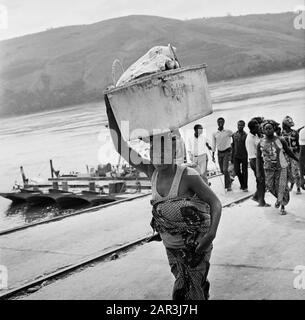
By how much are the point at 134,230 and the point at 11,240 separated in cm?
174

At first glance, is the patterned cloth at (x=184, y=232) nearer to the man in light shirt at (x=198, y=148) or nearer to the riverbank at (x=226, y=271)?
the riverbank at (x=226, y=271)

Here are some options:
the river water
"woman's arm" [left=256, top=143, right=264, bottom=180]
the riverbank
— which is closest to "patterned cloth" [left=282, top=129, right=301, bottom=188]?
"woman's arm" [left=256, top=143, right=264, bottom=180]

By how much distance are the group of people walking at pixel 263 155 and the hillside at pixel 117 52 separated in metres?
92.3

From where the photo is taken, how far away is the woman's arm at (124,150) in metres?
3.77

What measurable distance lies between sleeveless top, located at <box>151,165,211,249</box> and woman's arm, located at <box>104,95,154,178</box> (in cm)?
31

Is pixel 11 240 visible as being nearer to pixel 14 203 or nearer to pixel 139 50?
pixel 14 203

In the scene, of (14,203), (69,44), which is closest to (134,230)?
(14,203)

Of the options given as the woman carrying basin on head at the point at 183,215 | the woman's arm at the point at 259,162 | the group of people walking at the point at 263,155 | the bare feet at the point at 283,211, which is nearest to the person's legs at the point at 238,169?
the group of people walking at the point at 263,155

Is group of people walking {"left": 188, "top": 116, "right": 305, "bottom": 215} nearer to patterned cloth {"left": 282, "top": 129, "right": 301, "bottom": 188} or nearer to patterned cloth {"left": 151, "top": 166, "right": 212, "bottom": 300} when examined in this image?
patterned cloth {"left": 282, "top": 129, "right": 301, "bottom": 188}

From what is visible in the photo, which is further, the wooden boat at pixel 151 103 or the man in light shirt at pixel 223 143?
the man in light shirt at pixel 223 143

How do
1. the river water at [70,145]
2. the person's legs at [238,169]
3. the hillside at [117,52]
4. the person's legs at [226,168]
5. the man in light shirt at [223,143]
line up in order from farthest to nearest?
the hillside at [117,52]
the river water at [70,145]
the man in light shirt at [223,143]
the person's legs at [226,168]
the person's legs at [238,169]

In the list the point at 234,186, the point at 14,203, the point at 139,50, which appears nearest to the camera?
the point at 234,186

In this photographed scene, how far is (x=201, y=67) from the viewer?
13.0ft

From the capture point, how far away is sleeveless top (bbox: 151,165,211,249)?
3607 mm
